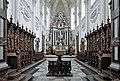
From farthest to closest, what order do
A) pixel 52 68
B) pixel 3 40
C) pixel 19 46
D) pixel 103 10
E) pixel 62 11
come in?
pixel 62 11 → pixel 103 10 → pixel 19 46 → pixel 52 68 → pixel 3 40

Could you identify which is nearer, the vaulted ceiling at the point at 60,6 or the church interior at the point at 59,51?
the church interior at the point at 59,51

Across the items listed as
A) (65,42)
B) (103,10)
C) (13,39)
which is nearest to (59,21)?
(65,42)

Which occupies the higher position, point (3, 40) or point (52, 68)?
point (3, 40)

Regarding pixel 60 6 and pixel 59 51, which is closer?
pixel 59 51

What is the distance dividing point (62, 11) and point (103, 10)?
2975 centimetres

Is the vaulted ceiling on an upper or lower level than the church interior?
upper

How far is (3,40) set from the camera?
545 centimetres

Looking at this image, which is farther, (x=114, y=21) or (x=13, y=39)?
(x=13, y=39)

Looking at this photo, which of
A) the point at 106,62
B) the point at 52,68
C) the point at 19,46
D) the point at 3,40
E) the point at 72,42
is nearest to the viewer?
the point at 3,40

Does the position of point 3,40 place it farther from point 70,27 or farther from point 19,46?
point 70,27

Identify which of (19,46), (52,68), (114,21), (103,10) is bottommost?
(52,68)

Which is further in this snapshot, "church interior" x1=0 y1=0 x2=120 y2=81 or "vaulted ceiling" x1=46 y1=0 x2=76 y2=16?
"vaulted ceiling" x1=46 y1=0 x2=76 y2=16

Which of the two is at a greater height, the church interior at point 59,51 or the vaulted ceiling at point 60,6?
the vaulted ceiling at point 60,6

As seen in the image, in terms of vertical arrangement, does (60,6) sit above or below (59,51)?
above
